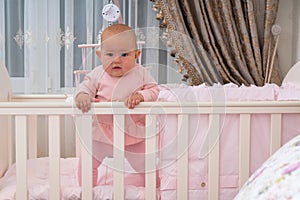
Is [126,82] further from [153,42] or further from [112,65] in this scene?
[153,42]

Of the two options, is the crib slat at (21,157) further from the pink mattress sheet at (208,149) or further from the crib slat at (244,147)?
the crib slat at (244,147)

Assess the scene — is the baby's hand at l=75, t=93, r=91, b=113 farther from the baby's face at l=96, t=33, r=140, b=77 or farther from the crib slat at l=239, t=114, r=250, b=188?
the crib slat at l=239, t=114, r=250, b=188

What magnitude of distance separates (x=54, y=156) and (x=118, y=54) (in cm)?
39

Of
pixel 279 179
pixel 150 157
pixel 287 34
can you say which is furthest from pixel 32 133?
pixel 279 179

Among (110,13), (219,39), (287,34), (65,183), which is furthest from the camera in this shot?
(287,34)

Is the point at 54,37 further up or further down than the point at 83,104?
further up

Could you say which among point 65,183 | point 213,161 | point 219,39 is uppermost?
point 219,39

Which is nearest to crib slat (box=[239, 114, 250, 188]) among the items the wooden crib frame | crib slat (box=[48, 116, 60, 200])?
the wooden crib frame

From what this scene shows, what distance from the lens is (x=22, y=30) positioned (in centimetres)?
223

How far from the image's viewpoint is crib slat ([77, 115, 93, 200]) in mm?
1381

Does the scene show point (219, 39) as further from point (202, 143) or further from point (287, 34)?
point (202, 143)

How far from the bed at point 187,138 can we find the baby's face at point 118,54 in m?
0.16

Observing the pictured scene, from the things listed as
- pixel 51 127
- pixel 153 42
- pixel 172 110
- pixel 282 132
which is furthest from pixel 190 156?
pixel 153 42

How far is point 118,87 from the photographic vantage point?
5.02 ft
